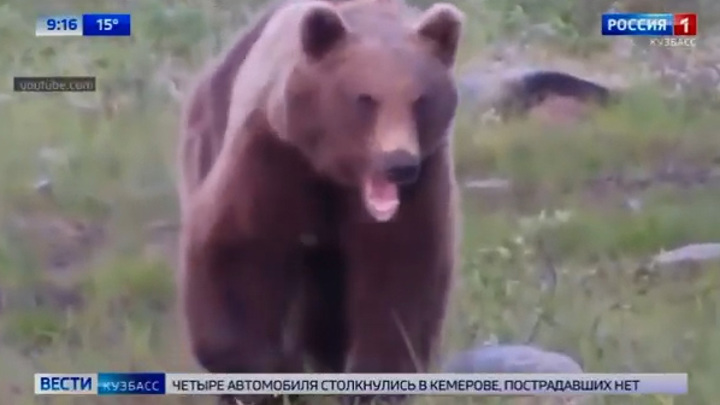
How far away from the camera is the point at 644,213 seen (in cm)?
232

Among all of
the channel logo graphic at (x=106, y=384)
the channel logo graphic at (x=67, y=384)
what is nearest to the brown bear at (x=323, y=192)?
the channel logo graphic at (x=106, y=384)

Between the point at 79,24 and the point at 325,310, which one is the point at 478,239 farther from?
the point at 79,24

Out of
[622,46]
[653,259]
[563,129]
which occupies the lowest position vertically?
[653,259]

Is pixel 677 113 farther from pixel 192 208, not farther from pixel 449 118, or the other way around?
pixel 192 208

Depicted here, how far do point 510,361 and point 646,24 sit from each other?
69 centimetres

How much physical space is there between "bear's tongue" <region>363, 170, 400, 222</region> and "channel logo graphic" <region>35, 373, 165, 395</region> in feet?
1.75

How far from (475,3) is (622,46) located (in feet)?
0.97

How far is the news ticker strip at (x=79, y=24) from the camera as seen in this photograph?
228 centimetres

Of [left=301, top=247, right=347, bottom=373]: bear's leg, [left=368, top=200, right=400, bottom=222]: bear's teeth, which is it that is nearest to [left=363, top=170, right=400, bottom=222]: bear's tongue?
[left=368, top=200, right=400, bottom=222]: bear's teeth

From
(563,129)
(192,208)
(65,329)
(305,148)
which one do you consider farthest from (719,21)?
(65,329)

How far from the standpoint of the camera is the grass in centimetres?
230

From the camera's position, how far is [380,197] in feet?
7.11

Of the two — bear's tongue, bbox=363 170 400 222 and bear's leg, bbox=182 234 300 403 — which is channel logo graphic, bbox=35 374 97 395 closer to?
bear's leg, bbox=182 234 300 403

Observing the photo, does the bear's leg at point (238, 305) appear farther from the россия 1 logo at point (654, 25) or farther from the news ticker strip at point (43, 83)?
the россия 1 logo at point (654, 25)
